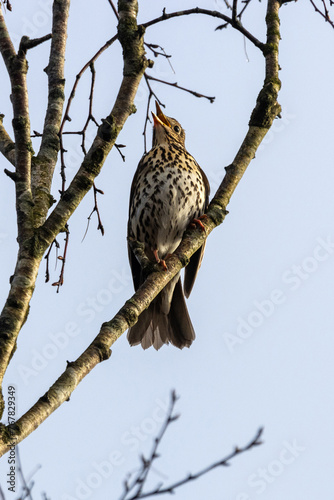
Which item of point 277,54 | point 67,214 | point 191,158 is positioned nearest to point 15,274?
point 67,214

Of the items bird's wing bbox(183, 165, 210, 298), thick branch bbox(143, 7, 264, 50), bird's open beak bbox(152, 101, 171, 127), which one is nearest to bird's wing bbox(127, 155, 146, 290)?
bird's wing bbox(183, 165, 210, 298)

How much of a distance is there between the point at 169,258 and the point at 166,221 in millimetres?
2044

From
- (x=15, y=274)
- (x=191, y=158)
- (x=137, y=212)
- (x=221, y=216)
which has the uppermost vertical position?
(x=191, y=158)

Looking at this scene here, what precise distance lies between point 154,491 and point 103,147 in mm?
1664

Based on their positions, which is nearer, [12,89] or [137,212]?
[12,89]

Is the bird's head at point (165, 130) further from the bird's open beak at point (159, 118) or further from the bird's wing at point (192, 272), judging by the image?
the bird's wing at point (192, 272)

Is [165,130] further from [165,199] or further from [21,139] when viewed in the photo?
[21,139]

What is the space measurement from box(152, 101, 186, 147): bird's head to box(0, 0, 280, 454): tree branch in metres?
2.36

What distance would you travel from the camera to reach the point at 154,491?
314cm

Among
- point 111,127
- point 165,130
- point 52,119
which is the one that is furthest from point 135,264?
point 111,127

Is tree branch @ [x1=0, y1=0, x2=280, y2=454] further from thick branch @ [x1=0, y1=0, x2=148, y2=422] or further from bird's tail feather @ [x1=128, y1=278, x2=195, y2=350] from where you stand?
bird's tail feather @ [x1=128, y1=278, x2=195, y2=350]

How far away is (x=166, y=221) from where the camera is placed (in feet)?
19.3

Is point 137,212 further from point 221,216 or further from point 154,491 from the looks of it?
point 154,491

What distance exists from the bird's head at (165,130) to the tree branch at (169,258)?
92.9 inches
